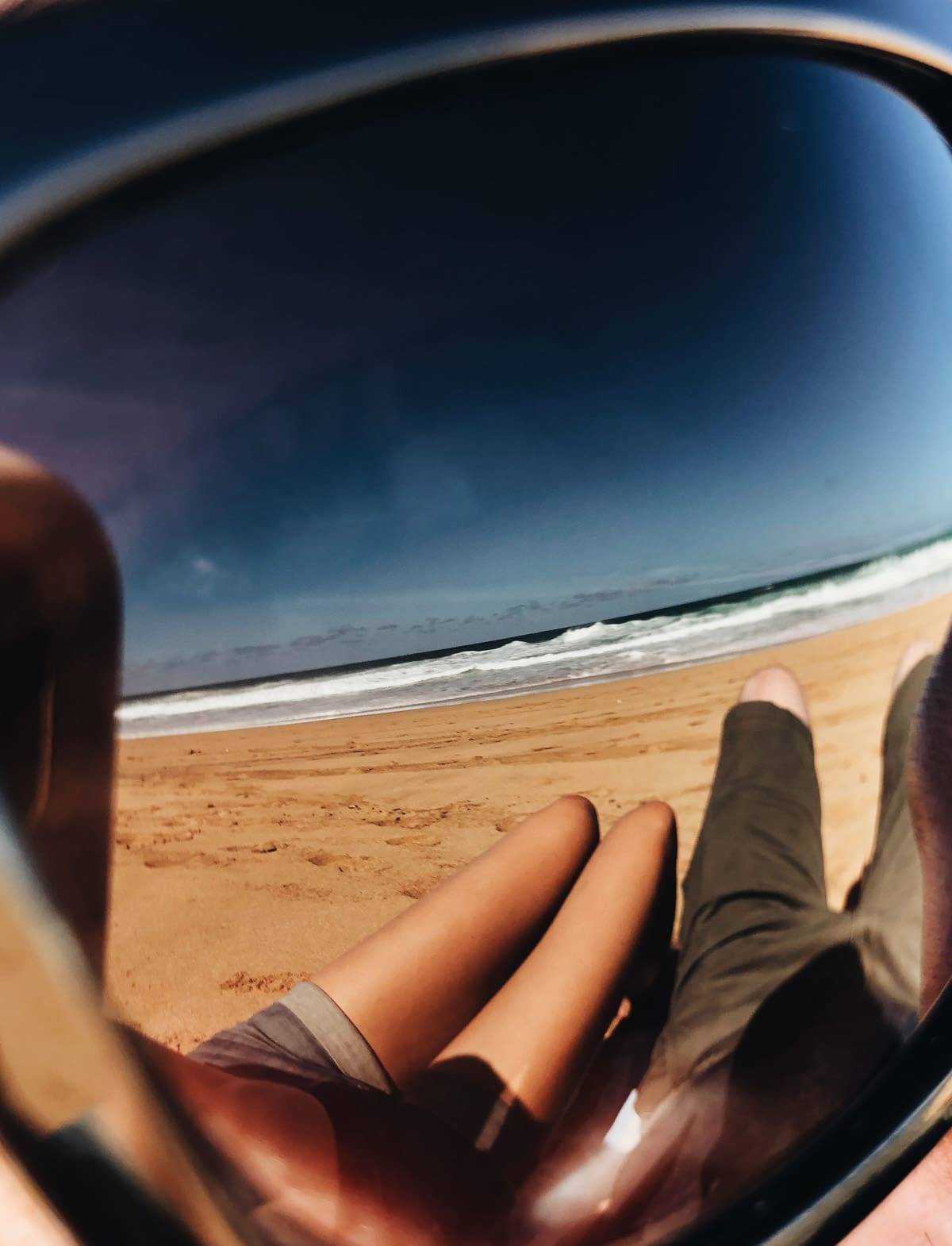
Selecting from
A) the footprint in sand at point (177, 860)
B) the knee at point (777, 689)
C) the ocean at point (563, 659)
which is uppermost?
the ocean at point (563, 659)

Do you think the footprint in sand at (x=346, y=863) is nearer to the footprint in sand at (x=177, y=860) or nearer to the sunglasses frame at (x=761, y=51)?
the footprint in sand at (x=177, y=860)

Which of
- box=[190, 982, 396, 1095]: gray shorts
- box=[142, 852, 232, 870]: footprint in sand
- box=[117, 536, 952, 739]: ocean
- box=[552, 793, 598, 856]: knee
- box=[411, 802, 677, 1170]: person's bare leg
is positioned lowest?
box=[411, 802, 677, 1170]: person's bare leg

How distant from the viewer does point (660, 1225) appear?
0.53 m

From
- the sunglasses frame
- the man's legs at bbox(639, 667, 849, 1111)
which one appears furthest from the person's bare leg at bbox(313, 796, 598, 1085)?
the sunglasses frame

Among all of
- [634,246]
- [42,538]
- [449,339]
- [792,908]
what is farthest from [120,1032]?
[792,908]

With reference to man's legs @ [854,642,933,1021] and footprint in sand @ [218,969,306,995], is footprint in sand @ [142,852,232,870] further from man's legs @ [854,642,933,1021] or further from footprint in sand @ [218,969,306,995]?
man's legs @ [854,642,933,1021]

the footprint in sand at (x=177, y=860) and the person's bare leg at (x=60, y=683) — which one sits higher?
the person's bare leg at (x=60, y=683)

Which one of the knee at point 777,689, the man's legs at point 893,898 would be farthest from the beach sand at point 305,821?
the man's legs at point 893,898

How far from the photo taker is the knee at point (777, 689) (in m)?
0.64

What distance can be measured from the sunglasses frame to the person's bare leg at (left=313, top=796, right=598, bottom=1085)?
0.23 metres

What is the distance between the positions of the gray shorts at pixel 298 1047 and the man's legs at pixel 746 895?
22cm

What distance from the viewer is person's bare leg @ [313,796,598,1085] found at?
0.52 metres

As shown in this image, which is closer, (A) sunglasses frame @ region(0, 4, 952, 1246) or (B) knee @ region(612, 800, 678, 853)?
(A) sunglasses frame @ region(0, 4, 952, 1246)

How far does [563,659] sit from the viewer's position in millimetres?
460
